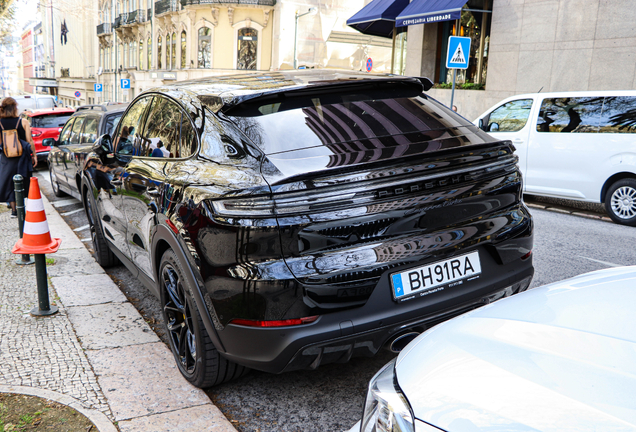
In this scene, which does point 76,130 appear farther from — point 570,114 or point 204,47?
point 204,47

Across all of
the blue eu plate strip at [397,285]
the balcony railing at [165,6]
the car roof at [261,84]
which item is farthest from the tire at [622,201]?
the balcony railing at [165,6]

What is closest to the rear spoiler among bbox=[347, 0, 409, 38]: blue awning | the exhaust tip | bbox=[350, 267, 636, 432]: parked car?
→ the exhaust tip

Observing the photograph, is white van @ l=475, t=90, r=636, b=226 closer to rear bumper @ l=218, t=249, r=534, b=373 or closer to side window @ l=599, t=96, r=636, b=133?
side window @ l=599, t=96, r=636, b=133

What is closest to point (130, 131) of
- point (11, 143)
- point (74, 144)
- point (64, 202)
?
point (11, 143)

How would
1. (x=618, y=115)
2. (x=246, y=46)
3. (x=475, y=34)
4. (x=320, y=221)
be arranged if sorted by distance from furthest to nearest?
(x=246, y=46) → (x=475, y=34) → (x=618, y=115) → (x=320, y=221)

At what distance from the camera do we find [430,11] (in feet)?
62.4

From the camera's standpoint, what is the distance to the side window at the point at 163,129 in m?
3.46

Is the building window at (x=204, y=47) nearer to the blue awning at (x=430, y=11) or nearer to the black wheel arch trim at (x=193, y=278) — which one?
the blue awning at (x=430, y=11)

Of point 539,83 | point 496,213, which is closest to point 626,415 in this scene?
point 496,213

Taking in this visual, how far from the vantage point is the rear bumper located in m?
2.56

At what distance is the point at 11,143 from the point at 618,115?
880 centimetres

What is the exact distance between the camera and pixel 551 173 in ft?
31.2

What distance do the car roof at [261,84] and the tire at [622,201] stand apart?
240 inches

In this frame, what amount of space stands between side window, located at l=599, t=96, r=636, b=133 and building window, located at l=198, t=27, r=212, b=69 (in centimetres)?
3691
